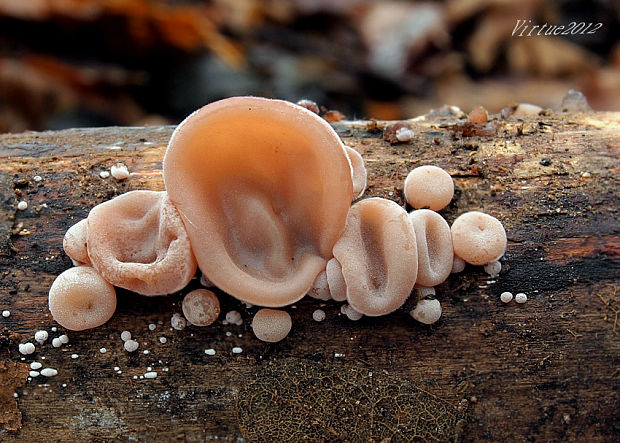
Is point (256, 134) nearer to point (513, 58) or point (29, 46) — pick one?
point (29, 46)

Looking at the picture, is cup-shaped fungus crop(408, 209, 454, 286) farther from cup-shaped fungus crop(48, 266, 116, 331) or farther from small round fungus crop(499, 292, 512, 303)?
cup-shaped fungus crop(48, 266, 116, 331)

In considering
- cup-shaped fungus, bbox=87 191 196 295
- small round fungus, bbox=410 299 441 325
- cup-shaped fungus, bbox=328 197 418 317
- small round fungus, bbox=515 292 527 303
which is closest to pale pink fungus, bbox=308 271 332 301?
cup-shaped fungus, bbox=328 197 418 317

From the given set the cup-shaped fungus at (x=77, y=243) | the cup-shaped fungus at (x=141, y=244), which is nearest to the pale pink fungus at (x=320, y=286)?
the cup-shaped fungus at (x=141, y=244)

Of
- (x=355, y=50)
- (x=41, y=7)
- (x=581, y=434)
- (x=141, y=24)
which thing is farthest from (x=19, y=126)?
(x=581, y=434)

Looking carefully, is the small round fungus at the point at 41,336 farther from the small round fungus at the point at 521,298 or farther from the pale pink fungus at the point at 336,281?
the small round fungus at the point at 521,298

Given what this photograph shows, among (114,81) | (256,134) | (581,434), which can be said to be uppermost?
(256,134)
